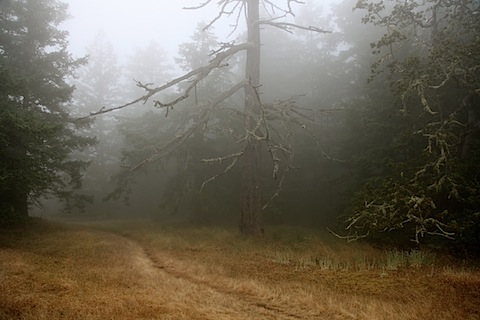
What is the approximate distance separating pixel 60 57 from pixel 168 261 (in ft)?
46.1

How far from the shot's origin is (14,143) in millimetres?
13125

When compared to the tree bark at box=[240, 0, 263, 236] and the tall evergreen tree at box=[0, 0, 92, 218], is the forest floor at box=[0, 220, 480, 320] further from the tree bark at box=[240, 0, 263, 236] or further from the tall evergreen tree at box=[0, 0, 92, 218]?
the tall evergreen tree at box=[0, 0, 92, 218]

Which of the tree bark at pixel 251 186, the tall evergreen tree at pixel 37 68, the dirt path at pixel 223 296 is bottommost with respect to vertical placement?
the dirt path at pixel 223 296

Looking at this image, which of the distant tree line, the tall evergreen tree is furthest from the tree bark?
the tall evergreen tree

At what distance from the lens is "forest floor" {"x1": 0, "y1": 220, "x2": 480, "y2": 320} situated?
533 cm

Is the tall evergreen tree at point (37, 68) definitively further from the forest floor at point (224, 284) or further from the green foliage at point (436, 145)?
the green foliage at point (436, 145)

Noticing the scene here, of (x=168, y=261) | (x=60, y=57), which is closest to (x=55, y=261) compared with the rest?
(x=168, y=261)

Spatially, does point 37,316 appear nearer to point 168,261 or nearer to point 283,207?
point 168,261

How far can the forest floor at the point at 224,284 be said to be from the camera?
17.5 feet

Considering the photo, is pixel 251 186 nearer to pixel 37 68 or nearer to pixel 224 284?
pixel 224 284

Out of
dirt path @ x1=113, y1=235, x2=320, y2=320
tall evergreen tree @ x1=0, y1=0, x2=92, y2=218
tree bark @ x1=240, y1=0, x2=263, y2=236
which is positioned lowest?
dirt path @ x1=113, y1=235, x2=320, y2=320

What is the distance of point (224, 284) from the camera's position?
750 cm

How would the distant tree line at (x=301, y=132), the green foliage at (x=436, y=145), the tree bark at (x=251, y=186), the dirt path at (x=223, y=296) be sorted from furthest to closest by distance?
the tree bark at (x=251, y=186), the distant tree line at (x=301, y=132), the green foliage at (x=436, y=145), the dirt path at (x=223, y=296)

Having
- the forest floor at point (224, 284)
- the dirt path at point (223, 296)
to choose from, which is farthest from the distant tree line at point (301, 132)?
the dirt path at point (223, 296)
